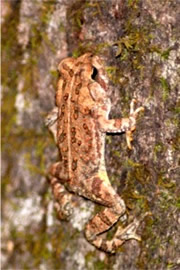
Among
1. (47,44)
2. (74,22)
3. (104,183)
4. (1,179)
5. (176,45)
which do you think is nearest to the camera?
(176,45)

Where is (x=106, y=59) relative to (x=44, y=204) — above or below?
above

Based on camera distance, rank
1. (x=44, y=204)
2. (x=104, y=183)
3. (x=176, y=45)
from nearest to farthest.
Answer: (x=176, y=45), (x=104, y=183), (x=44, y=204)

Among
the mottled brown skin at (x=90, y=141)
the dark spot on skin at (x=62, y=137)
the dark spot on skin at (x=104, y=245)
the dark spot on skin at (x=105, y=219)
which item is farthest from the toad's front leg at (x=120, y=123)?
the dark spot on skin at (x=104, y=245)

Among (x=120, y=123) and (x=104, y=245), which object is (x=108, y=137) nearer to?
(x=120, y=123)

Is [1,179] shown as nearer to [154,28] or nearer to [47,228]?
[47,228]

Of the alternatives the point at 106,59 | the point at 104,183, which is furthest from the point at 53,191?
the point at 106,59

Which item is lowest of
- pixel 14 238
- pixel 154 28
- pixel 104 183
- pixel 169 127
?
pixel 14 238

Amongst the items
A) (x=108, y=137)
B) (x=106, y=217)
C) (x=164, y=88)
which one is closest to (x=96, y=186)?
(x=106, y=217)
